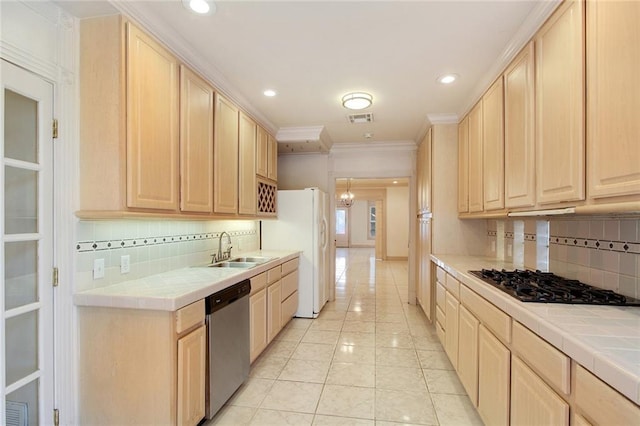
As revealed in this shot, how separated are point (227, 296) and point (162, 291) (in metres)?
0.48

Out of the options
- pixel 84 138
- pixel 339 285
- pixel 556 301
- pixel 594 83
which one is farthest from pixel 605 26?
pixel 339 285

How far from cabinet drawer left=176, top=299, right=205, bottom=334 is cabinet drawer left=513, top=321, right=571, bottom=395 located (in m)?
1.74

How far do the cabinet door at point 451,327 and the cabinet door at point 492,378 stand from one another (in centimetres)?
54

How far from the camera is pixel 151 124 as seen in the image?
6.13ft

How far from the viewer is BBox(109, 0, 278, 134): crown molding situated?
5.58 feet

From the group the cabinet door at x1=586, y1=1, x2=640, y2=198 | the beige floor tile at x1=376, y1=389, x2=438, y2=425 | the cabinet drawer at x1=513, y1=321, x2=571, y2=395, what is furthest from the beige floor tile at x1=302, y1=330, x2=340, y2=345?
the cabinet door at x1=586, y1=1, x2=640, y2=198

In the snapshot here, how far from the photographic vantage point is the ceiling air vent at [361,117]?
140 inches

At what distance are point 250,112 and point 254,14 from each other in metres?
1.57

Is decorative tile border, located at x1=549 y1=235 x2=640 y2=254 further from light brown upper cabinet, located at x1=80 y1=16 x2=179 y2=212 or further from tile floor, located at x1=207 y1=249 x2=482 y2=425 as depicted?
light brown upper cabinet, located at x1=80 y1=16 x2=179 y2=212

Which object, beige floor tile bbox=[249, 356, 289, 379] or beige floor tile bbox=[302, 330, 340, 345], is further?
beige floor tile bbox=[302, 330, 340, 345]

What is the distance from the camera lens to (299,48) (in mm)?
2164

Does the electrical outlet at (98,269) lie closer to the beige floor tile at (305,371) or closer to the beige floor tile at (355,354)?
the beige floor tile at (305,371)

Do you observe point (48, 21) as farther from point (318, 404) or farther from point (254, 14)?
point (318, 404)

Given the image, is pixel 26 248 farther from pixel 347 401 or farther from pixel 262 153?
pixel 262 153
